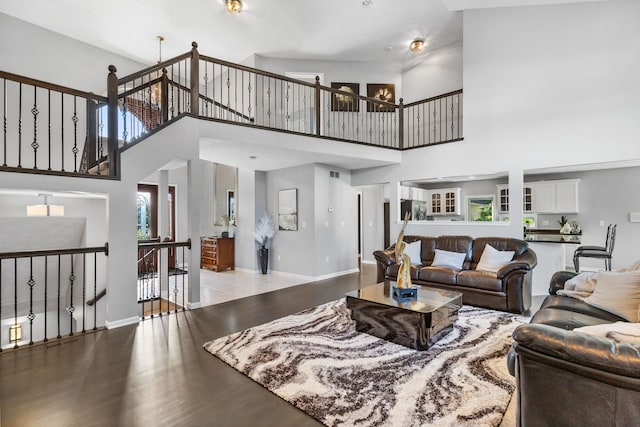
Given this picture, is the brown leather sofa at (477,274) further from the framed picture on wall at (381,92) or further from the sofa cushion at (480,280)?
the framed picture on wall at (381,92)

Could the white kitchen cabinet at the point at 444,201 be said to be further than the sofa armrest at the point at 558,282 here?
Yes

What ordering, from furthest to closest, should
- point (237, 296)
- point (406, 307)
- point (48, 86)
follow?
point (237, 296) < point (48, 86) < point (406, 307)

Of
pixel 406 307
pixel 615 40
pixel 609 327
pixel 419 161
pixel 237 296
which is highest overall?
pixel 615 40

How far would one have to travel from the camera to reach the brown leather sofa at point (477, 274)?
13.4ft

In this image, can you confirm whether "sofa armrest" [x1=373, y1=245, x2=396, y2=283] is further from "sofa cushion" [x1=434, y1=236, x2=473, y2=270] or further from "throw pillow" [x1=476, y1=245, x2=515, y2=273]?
"throw pillow" [x1=476, y1=245, x2=515, y2=273]

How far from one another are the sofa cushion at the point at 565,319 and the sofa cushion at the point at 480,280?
153 cm

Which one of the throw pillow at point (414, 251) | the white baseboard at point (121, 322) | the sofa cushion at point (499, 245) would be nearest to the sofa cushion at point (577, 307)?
the sofa cushion at point (499, 245)

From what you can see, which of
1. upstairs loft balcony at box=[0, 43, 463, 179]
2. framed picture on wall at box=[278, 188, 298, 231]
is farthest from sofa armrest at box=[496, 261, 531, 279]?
framed picture on wall at box=[278, 188, 298, 231]

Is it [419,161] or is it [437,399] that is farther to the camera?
[419,161]

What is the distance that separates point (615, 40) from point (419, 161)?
3.40 metres

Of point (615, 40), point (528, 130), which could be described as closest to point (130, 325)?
point (528, 130)

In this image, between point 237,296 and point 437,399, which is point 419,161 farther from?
point 437,399

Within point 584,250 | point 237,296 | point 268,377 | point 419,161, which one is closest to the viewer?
point 268,377

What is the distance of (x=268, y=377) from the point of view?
2484 millimetres
